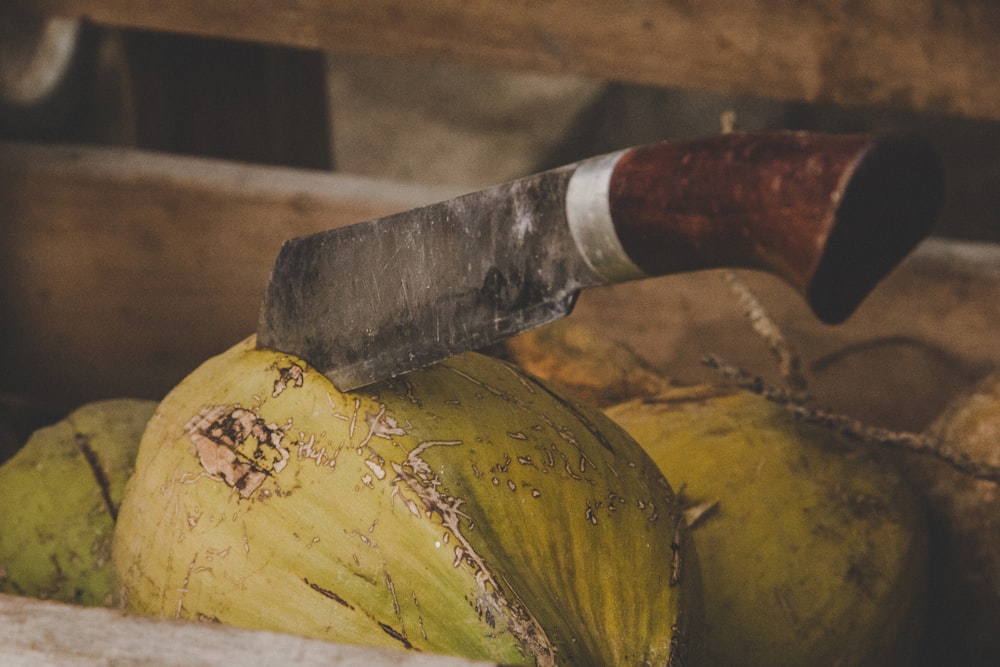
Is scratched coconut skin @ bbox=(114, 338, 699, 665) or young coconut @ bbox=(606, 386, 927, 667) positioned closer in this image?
scratched coconut skin @ bbox=(114, 338, 699, 665)

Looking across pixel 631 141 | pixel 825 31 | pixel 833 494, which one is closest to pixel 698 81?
pixel 825 31

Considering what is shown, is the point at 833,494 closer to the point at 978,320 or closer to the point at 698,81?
the point at 978,320

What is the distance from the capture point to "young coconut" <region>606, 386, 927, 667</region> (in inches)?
31.8

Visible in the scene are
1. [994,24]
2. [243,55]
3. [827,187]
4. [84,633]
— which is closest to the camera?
[827,187]

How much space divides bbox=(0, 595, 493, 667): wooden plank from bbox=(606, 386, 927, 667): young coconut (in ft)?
1.17

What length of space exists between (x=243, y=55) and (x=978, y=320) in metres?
1.16

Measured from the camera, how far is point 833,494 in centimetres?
88

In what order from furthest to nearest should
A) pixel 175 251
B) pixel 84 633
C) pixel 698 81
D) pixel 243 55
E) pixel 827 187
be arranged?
pixel 243 55 → pixel 175 251 → pixel 698 81 → pixel 84 633 → pixel 827 187

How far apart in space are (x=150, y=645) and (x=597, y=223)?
34 cm

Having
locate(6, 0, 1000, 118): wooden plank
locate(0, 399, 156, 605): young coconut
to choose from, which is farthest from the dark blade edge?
locate(6, 0, 1000, 118): wooden plank

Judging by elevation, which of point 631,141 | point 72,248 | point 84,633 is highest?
point 84,633

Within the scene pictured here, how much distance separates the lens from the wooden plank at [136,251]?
1296mm

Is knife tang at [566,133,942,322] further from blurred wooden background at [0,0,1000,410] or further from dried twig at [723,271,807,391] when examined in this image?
blurred wooden background at [0,0,1000,410]

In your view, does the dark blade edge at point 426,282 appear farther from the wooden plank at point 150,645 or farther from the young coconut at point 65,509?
the young coconut at point 65,509
